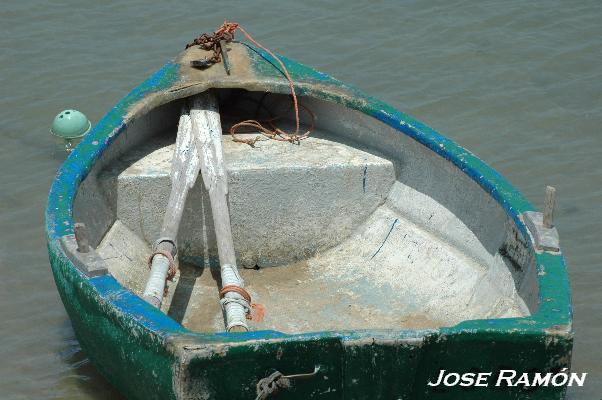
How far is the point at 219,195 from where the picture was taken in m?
5.97

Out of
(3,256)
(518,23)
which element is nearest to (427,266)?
(3,256)

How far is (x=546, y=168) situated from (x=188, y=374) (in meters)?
4.69

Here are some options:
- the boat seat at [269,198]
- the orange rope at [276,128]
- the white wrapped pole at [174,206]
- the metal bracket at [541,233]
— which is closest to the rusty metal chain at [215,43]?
the orange rope at [276,128]

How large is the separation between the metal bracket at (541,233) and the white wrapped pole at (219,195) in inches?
55.3

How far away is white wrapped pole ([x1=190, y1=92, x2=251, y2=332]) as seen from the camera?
4797mm

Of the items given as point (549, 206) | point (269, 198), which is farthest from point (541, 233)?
point (269, 198)

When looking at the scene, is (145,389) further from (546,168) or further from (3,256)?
(546,168)

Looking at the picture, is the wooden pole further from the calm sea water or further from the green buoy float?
the green buoy float

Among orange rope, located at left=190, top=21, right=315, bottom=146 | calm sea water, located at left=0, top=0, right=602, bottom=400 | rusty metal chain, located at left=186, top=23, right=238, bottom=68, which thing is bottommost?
calm sea water, located at left=0, top=0, right=602, bottom=400

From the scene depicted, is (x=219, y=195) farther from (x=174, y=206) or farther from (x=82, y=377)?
(x=82, y=377)

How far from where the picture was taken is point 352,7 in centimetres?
1083

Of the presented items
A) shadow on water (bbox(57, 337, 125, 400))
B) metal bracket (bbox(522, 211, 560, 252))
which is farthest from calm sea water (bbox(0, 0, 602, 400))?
metal bracket (bbox(522, 211, 560, 252))

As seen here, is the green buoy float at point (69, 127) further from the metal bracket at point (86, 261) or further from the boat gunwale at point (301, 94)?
the metal bracket at point (86, 261)

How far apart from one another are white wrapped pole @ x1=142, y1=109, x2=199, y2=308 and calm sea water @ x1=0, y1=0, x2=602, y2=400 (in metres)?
0.97
